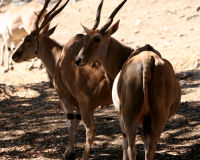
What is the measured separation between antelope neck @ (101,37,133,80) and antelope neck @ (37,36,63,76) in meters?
1.08

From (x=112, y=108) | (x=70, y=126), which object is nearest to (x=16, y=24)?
(x=112, y=108)

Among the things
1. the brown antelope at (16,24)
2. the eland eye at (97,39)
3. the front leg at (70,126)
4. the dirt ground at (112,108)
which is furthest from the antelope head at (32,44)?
the brown antelope at (16,24)

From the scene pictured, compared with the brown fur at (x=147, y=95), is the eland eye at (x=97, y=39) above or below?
above

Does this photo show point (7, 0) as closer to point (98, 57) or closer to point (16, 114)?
point (16, 114)

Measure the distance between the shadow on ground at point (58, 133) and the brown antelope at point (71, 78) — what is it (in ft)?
1.60

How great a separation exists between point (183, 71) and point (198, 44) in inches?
72.9

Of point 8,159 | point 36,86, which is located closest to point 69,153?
point 8,159

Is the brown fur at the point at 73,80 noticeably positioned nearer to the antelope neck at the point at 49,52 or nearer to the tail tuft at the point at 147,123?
the antelope neck at the point at 49,52

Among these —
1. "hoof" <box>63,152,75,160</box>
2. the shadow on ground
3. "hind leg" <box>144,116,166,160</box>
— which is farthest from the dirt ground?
"hind leg" <box>144,116,166,160</box>

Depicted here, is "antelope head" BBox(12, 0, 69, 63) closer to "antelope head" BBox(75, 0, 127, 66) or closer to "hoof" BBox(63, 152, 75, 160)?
"antelope head" BBox(75, 0, 127, 66)

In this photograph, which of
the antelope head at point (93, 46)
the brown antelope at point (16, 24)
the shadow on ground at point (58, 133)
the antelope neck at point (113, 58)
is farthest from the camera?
the brown antelope at point (16, 24)

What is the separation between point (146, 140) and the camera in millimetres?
3953

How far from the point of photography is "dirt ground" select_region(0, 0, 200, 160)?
18.6 feet

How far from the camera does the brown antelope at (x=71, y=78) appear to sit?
501 cm
